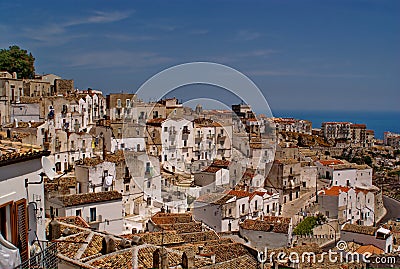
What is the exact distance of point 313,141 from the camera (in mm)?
51125

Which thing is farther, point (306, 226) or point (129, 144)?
point (129, 144)

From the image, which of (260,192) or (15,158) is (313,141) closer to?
(260,192)

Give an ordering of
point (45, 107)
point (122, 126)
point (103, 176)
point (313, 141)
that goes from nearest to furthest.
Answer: point (103, 176) < point (45, 107) < point (122, 126) < point (313, 141)

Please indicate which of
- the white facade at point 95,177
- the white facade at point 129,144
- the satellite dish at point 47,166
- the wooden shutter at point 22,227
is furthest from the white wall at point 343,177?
the wooden shutter at point 22,227

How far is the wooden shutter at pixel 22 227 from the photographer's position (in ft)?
13.8

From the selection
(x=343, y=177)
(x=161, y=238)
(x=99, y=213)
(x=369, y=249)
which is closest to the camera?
(x=161, y=238)

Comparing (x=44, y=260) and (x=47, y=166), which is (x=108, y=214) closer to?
(x=47, y=166)

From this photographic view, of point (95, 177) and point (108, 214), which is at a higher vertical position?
point (95, 177)

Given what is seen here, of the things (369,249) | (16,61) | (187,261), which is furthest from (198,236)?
(16,61)

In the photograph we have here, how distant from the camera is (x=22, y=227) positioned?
4.27 meters

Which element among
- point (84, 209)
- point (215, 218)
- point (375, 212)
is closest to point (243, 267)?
point (84, 209)

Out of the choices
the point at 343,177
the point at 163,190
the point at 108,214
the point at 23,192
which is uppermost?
the point at 23,192

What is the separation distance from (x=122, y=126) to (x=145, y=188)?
311 inches

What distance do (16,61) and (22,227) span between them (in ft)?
90.3
